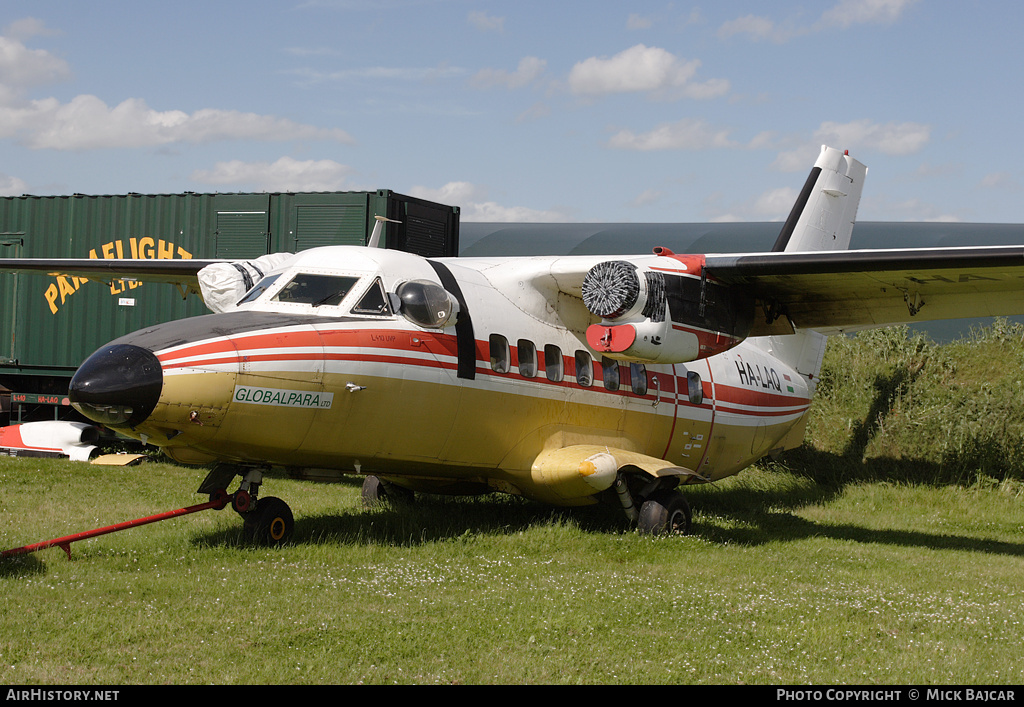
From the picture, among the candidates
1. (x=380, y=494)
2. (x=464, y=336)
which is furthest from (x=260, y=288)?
(x=380, y=494)

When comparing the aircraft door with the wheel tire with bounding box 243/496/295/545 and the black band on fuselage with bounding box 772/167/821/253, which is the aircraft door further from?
the wheel tire with bounding box 243/496/295/545

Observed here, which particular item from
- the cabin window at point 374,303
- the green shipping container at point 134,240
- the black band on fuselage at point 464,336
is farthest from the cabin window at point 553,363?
the green shipping container at point 134,240

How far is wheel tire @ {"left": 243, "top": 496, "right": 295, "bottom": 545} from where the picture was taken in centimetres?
955

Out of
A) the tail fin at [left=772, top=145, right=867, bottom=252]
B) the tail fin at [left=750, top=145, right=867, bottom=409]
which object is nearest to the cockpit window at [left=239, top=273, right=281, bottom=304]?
the tail fin at [left=750, top=145, right=867, bottom=409]

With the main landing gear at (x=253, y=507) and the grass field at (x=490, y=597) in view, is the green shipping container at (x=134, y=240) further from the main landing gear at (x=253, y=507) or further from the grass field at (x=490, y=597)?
the main landing gear at (x=253, y=507)

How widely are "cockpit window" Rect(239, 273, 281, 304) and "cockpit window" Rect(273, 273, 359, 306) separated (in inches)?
10.0

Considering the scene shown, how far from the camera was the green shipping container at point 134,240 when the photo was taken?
16453 millimetres

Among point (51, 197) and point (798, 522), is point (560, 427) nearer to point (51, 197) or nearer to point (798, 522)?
point (798, 522)

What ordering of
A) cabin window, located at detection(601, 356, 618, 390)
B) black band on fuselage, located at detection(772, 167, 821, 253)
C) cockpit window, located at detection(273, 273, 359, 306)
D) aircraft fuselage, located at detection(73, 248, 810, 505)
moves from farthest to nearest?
black band on fuselage, located at detection(772, 167, 821, 253), cabin window, located at detection(601, 356, 618, 390), cockpit window, located at detection(273, 273, 359, 306), aircraft fuselage, located at detection(73, 248, 810, 505)

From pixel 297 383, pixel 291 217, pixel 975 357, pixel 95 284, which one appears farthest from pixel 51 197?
pixel 975 357

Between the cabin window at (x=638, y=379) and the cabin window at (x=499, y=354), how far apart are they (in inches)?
82.9

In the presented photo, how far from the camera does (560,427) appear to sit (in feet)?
36.7

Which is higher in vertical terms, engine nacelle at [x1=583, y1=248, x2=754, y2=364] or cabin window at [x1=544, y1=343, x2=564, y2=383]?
engine nacelle at [x1=583, y1=248, x2=754, y2=364]
